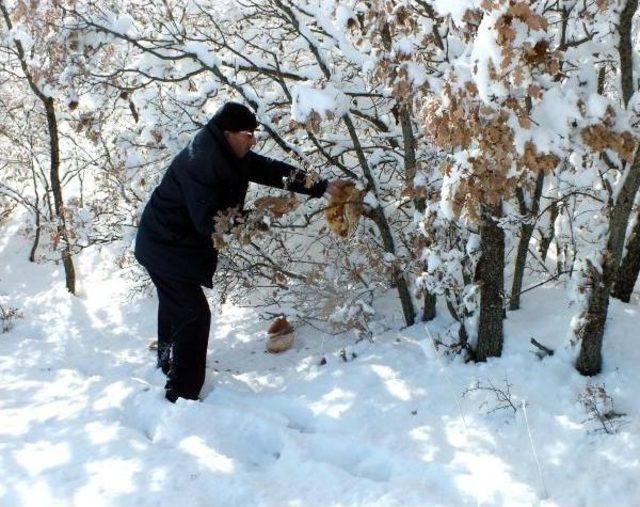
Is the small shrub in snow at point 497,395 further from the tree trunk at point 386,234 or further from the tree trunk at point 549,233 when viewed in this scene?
the tree trunk at point 549,233

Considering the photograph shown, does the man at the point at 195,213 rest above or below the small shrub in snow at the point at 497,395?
above

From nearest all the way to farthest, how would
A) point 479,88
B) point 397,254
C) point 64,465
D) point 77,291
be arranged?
point 479,88 < point 64,465 < point 397,254 < point 77,291

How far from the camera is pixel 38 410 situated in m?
4.03

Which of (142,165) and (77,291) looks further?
(77,291)

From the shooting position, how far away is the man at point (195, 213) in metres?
3.78

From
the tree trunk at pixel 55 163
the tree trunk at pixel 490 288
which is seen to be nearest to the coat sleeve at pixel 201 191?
the tree trunk at pixel 490 288

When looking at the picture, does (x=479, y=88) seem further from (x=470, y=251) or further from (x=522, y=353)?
(x=522, y=353)

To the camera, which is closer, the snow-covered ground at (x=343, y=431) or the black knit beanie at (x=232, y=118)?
the snow-covered ground at (x=343, y=431)

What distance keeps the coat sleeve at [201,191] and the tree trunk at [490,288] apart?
168 cm

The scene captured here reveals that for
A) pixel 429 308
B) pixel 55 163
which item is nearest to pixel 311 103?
pixel 429 308

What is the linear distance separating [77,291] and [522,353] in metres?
8.34

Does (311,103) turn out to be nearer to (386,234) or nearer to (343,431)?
(386,234)

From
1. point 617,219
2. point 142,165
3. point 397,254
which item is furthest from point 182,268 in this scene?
point 617,219

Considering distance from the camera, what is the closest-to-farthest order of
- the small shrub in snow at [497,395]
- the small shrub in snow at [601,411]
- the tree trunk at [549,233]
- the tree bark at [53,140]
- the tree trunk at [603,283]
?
the small shrub in snow at [601,411], the tree trunk at [603,283], the small shrub in snow at [497,395], the tree trunk at [549,233], the tree bark at [53,140]
